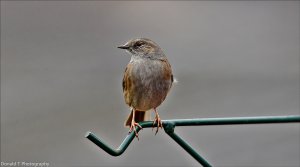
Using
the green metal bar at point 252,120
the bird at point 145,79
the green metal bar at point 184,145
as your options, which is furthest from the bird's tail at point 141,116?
the green metal bar at point 252,120

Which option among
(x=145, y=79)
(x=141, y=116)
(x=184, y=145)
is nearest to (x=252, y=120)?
(x=184, y=145)

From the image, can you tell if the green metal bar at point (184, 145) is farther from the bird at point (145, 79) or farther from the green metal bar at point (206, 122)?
the bird at point (145, 79)

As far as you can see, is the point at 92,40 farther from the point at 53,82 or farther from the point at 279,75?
the point at 279,75

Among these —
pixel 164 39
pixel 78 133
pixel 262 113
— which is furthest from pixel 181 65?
pixel 78 133

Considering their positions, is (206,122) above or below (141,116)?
above

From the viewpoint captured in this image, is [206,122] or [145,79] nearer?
[206,122]

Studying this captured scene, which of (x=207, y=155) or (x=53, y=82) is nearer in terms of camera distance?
(x=207, y=155)

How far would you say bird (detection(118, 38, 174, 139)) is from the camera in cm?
433

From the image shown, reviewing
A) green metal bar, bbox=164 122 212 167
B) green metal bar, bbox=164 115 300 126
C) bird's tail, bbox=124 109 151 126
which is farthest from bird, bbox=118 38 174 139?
green metal bar, bbox=164 115 300 126

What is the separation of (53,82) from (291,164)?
2781 mm

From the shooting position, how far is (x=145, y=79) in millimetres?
4355

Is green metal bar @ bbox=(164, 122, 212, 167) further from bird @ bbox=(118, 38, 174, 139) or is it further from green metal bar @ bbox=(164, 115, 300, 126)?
bird @ bbox=(118, 38, 174, 139)

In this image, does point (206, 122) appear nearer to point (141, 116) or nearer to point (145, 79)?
point (145, 79)

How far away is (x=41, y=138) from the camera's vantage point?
587cm
